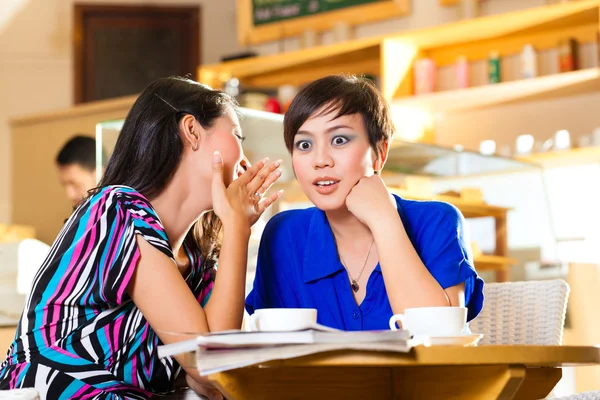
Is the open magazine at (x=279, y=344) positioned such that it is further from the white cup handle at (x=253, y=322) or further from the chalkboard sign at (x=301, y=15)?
the chalkboard sign at (x=301, y=15)

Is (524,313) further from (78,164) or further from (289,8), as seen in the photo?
(289,8)

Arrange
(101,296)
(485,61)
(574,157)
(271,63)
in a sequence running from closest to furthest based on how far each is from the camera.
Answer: (101,296) → (574,157) → (485,61) → (271,63)

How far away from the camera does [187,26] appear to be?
6270 mm

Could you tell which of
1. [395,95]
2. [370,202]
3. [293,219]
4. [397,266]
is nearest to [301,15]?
[395,95]

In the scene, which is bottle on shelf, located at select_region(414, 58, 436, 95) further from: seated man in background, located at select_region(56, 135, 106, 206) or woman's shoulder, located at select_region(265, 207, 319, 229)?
woman's shoulder, located at select_region(265, 207, 319, 229)

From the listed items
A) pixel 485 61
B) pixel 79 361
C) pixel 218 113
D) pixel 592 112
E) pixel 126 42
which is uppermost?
pixel 126 42

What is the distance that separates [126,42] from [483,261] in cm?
385

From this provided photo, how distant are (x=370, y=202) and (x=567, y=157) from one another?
104 inches

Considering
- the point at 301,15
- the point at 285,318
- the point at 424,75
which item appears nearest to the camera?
the point at 285,318

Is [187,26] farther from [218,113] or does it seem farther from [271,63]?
[218,113]

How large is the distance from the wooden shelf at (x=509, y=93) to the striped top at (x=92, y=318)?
9.56ft

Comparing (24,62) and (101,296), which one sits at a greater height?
(24,62)

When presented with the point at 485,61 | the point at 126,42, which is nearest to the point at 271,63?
the point at 485,61

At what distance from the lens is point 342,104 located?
1717mm
